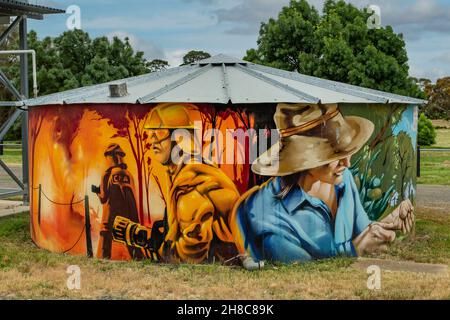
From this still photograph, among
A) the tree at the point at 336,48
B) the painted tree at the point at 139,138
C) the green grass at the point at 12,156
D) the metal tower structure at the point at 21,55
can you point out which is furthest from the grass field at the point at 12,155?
the painted tree at the point at 139,138

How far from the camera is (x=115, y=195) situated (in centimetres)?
1057

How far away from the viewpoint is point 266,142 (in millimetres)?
10125

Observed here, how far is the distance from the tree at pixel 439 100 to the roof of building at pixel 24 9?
55236mm

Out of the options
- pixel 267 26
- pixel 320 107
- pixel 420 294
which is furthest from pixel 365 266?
pixel 267 26

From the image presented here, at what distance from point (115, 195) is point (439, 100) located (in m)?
63.4

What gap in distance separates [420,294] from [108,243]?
189 inches

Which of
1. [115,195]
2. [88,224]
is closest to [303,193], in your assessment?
[115,195]

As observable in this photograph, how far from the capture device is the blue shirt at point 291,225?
1021 cm

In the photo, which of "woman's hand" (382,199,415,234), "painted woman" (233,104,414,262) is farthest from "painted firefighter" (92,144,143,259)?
"woman's hand" (382,199,415,234)

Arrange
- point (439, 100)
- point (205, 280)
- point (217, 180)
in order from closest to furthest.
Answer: point (205, 280) < point (217, 180) < point (439, 100)

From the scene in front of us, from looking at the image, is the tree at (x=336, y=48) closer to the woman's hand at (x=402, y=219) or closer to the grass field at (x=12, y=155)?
the grass field at (x=12, y=155)

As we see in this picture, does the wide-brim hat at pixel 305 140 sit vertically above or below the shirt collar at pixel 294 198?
above

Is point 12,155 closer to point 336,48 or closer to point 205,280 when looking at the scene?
point 336,48

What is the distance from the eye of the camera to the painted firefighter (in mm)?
10484
